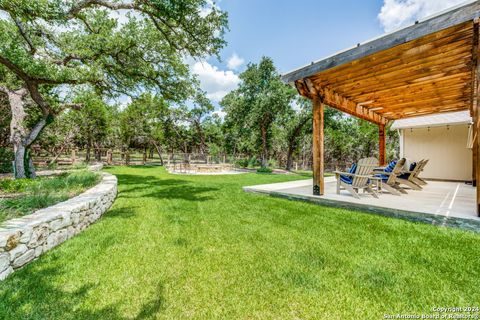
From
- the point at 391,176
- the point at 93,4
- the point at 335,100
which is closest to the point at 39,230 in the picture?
Result: the point at 335,100

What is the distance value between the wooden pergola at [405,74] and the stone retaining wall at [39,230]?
4.69 metres

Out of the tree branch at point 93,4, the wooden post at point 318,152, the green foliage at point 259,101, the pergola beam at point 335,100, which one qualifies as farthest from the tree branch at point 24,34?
the green foliage at point 259,101

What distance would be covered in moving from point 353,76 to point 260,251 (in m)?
4.43

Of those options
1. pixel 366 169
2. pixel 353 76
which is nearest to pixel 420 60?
pixel 353 76

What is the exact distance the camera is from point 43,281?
206 cm

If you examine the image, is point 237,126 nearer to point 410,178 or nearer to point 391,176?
point 410,178

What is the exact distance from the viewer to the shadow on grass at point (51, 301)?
1.63 meters

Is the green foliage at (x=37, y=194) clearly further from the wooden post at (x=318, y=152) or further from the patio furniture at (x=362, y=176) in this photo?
the patio furniture at (x=362, y=176)

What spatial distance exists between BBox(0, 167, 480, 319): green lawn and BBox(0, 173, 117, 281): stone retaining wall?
0.13m

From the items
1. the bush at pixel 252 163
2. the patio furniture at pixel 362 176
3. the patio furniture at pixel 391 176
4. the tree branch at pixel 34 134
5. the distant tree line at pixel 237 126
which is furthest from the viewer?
the bush at pixel 252 163

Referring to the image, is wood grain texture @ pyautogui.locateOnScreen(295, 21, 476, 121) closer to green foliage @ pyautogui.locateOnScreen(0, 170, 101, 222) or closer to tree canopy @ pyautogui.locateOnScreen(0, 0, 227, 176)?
tree canopy @ pyautogui.locateOnScreen(0, 0, 227, 176)

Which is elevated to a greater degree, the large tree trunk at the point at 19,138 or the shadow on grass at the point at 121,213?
the large tree trunk at the point at 19,138

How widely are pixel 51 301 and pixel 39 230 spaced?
3.93ft

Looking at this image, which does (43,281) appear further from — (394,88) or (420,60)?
(394,88)
